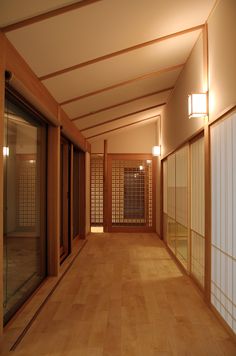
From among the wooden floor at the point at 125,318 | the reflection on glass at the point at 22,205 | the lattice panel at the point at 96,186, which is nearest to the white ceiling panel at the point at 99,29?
the reflection on glass at the point at 22,205

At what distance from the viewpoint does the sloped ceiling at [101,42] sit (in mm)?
2221

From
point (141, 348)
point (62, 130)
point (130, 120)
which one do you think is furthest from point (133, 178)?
point (141, 348)

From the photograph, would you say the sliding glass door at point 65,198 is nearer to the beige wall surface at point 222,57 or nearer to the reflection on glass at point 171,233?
the reflection on glass at point 171,233

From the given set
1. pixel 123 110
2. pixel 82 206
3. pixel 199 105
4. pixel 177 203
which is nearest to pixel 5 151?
pixel 199 105

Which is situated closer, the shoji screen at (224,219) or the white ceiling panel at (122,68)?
the shoji screen at (224,219)

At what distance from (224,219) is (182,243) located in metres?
2.07

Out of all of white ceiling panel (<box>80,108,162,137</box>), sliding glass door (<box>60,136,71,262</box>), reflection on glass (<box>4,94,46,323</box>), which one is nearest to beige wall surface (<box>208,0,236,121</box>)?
reflection on glass (<box>4,94,46,323</box>)

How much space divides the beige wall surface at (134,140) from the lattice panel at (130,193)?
0.31 m

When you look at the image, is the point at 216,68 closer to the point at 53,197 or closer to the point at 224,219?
the point at 224,219

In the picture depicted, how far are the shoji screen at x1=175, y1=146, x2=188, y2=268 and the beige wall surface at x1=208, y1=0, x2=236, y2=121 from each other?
1471 millimetres

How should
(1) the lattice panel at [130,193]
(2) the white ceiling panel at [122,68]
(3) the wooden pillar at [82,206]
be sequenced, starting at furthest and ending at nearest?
(1) the lattice panel at [130,193] → (3) the wooden pillar at [82,206] → (2) the white ceiling panel at [122,68]

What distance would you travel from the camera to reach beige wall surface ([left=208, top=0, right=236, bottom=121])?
2.32 meters

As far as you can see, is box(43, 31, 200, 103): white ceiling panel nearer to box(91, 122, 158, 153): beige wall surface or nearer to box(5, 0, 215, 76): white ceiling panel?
box(5, 0, 215, 76): white ceiling panel

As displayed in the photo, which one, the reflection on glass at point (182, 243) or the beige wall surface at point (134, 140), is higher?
the beige wall surface at point (134, 140)
